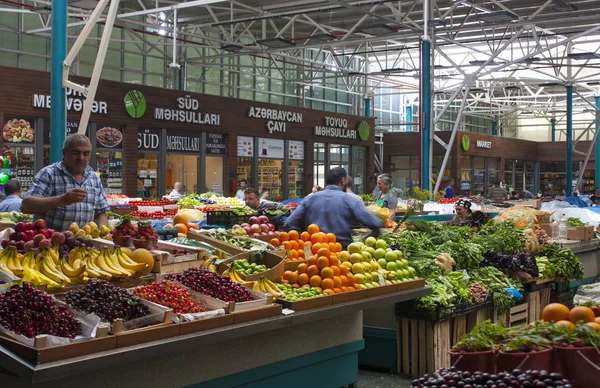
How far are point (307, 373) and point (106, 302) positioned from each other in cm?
179

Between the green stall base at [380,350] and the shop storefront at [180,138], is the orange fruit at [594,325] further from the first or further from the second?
the shop storefront at [180,138]

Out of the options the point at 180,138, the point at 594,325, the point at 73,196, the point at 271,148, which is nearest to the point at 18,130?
the point at 180,138

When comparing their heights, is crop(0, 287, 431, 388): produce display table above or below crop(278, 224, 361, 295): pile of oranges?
below

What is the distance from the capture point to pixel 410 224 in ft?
28.8

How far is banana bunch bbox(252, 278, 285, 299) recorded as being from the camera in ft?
16.3

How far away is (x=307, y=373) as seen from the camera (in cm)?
525

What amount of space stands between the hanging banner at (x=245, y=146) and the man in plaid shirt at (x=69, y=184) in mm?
14965

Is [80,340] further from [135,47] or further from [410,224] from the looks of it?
[135,47]

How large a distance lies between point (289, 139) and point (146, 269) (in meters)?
17.8

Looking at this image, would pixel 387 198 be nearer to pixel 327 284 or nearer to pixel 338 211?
pixel 338 211

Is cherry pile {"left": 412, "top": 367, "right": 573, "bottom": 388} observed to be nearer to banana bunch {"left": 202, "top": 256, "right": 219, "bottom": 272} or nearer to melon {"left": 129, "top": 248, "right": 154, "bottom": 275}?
melon {"left": 129, "top": 248, "right": 154, "bottom": 275}

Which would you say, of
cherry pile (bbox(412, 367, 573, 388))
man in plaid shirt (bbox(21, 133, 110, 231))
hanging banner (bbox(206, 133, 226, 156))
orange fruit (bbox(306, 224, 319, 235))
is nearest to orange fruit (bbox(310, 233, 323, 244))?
orange fruit (bbox(306, 224, 319, 235))

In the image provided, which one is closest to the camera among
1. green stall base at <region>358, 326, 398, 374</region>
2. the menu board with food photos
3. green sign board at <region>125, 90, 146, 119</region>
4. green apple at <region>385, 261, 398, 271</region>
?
green apple at <region>385, 261, 398, 271</region>

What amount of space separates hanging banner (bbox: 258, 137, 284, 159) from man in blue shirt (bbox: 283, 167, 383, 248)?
14561 millimetres
